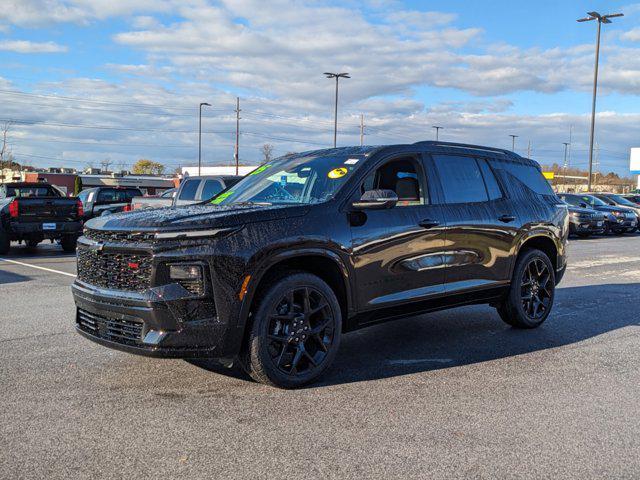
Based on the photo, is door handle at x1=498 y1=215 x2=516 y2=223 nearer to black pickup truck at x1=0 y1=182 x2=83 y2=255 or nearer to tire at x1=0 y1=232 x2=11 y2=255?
black pickup truck at x1=0 y1=182 x2=83 y2=255

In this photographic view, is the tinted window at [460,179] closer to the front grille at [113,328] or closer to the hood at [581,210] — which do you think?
the front grille at [113,328]

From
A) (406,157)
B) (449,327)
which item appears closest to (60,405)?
(406,157)

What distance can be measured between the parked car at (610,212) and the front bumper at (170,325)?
74.6ft

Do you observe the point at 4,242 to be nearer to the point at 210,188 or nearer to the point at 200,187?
the point at 200,187

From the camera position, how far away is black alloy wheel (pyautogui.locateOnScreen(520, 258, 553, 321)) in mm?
6809

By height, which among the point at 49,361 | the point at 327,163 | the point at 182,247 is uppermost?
the point at 327,163

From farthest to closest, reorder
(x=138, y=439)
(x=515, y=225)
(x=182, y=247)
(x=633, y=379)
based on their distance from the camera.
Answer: (x=515, y=225)
(x=633, y=379)
(x=182, y=247)
(x=138, y=439)

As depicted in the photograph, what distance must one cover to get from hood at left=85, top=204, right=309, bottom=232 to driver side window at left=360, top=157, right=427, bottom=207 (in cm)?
97

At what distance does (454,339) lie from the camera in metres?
6.33

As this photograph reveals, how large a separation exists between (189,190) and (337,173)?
953cm

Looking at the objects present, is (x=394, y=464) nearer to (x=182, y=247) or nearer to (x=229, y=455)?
(x=229, y=455)

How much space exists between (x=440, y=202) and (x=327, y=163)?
1.10m

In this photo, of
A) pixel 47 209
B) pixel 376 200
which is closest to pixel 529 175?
pixel 376 200

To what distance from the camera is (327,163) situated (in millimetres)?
5527
